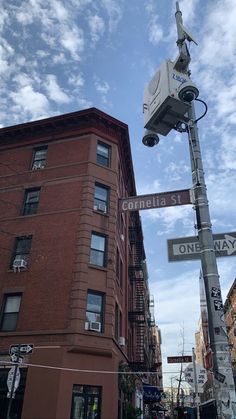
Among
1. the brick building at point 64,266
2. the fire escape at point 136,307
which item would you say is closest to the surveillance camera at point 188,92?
the brick building at point 64,266

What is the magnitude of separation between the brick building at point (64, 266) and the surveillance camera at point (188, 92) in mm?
9079

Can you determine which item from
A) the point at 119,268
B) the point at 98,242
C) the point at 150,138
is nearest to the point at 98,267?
the point at 98,242

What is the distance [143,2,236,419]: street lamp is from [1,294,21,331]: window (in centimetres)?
1403

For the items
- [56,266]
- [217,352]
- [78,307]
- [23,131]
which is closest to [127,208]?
[217,352]

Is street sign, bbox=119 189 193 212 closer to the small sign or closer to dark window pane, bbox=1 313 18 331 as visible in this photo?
the small sign

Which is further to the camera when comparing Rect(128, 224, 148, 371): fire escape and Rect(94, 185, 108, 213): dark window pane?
Rect(128, 224, 148, 371): fire escape

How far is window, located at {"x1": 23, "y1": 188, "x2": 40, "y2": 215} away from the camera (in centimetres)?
2252

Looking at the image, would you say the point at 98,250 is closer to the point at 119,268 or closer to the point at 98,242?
the point at 98,242

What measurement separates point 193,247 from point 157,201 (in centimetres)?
193

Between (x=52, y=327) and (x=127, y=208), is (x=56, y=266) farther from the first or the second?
(x=127, y=208)

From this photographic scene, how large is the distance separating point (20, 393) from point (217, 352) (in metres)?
14.0

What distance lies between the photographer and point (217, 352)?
5578 mm

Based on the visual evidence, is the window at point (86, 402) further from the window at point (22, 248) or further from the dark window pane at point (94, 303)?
the window at point (22, 248)

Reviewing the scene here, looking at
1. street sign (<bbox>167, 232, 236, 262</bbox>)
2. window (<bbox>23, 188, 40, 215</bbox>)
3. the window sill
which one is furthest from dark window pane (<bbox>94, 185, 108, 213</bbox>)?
street sign (<bbox>167, 232, 236, 262</bbox>)
